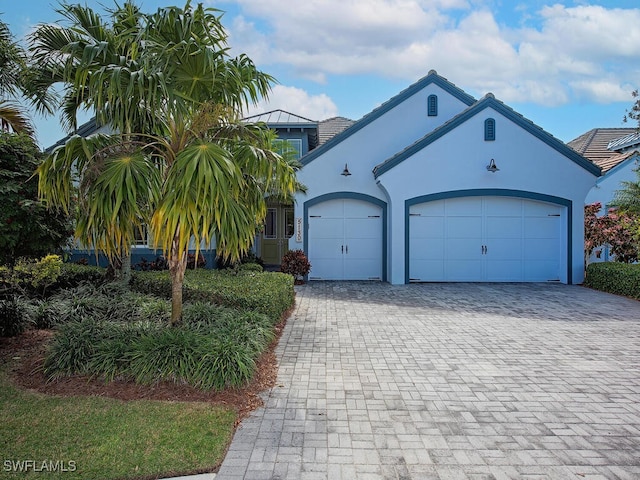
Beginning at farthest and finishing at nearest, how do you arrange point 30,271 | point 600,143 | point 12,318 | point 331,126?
point 600,143 → point 331,126 → point 30,271 → point 12,318

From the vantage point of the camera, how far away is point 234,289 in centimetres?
845

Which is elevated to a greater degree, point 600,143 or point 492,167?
point 600,143

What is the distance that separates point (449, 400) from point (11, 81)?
25.2 feet

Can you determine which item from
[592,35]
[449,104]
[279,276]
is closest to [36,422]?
[279,276]

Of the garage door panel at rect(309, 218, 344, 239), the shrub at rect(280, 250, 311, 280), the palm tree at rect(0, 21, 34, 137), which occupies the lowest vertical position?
the shrub at rect(280, 250, 311, 280)

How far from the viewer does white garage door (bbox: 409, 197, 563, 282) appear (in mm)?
13930

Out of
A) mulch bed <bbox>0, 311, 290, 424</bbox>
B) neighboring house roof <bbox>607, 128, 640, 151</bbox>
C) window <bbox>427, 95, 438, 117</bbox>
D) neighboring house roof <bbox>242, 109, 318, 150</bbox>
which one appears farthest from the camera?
neighboring house roof <bbox>607, 128, 640, 151</bbox>

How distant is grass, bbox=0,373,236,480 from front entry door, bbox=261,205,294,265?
14251 mm

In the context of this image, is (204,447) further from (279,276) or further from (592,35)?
(592,35)

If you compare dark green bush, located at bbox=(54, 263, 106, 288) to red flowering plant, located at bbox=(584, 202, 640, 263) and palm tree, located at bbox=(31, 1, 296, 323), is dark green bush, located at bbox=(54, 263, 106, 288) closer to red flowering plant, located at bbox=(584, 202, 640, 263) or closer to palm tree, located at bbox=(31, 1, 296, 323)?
palm tree, located at bbox=(31, 1, 296, 323)

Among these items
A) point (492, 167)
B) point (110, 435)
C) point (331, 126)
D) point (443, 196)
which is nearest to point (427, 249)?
point (443, 196)

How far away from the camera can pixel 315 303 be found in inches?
421

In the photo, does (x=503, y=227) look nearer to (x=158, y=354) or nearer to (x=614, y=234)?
(x=614, y=234)

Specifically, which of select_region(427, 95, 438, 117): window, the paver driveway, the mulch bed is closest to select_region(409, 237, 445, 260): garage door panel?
select_region(427, 95, 438, 117): window
